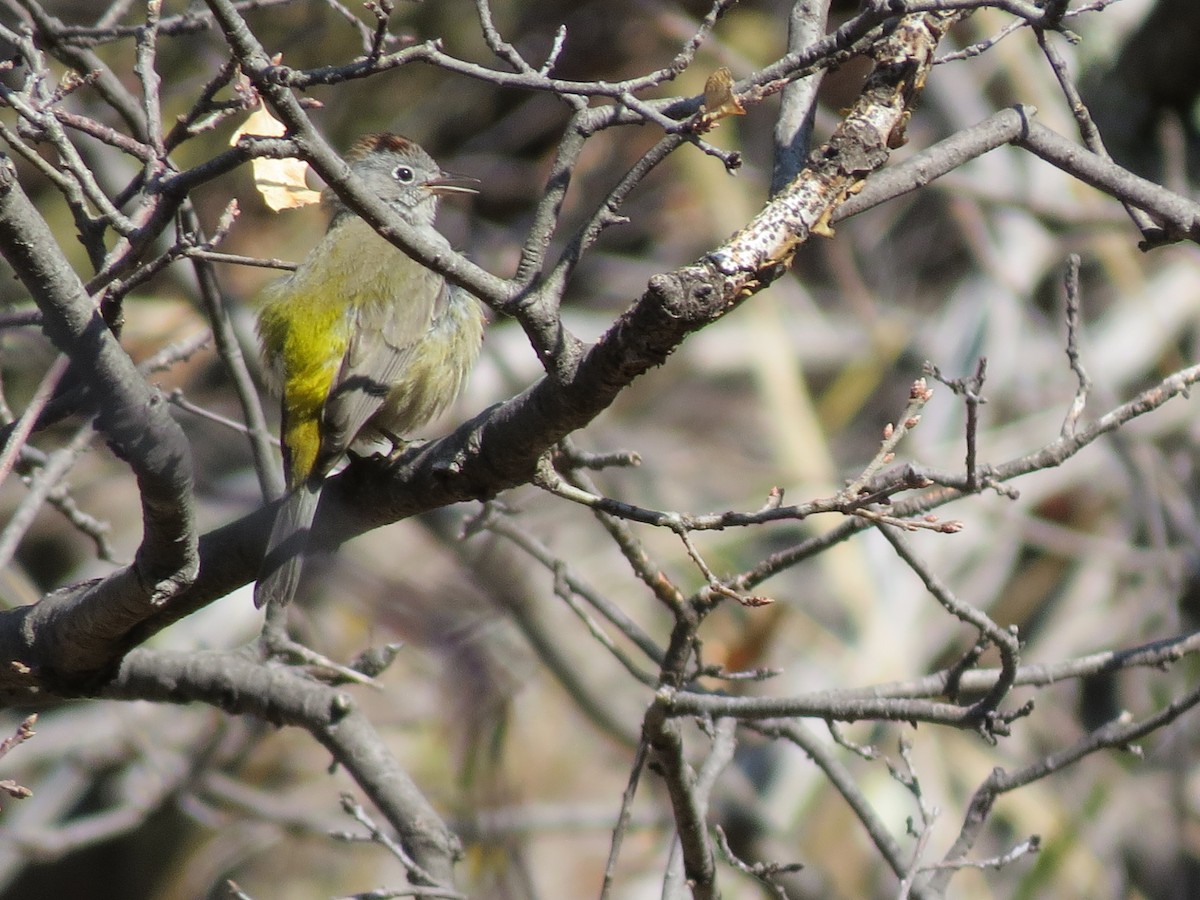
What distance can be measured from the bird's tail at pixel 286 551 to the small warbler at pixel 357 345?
1.36 feet

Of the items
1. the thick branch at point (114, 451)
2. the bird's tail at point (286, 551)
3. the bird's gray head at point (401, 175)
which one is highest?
the bird's gray head at point (401, 175)

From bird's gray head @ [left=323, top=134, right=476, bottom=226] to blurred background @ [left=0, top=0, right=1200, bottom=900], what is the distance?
877 mm

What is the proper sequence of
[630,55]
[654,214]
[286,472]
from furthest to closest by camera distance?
[654,214] → [630,55] → [286,472]

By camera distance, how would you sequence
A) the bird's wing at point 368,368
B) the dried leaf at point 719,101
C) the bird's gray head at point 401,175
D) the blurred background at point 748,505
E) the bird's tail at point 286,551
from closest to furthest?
1. the dried leaf at point 719,101
2. the bird's tail at point 286,551
3. the bird's wing at point 368,368
4. the bird's gray head at point 401,175
5. the blurred background at point 748,505

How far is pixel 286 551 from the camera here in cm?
295

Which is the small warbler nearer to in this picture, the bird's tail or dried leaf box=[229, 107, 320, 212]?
the bird's tail

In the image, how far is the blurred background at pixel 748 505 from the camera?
21.9 ft

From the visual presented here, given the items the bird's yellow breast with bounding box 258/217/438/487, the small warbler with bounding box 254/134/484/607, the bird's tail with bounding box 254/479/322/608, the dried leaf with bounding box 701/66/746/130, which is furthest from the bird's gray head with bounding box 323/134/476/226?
the dried leaf with bounding box 701/66/746/130

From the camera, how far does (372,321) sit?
4.32 meters

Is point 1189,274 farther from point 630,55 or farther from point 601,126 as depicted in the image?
point 601,126

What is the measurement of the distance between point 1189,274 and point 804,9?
660cm

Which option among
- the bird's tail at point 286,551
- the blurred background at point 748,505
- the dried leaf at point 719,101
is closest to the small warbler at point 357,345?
the bird's tail at point 286,551

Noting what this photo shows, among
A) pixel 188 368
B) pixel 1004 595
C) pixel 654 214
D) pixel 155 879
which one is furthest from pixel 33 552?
pixel 1004 595

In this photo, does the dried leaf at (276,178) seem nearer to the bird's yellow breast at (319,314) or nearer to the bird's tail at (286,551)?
the bird's tail at (286,551)
